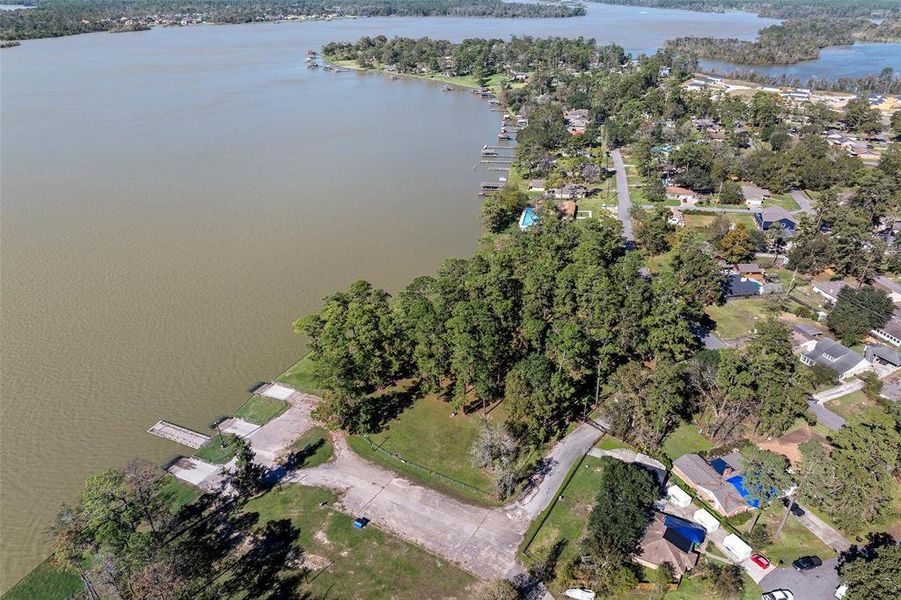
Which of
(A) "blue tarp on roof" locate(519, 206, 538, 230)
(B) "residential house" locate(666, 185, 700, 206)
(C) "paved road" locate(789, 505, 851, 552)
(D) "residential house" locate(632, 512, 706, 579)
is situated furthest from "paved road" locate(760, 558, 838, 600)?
(B) "residential house" locate(666, 185, 700, 206)

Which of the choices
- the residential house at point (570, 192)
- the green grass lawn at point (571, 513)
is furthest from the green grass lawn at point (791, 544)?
the residential house at point (570, 192)

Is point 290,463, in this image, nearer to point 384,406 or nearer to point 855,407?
point 384,406

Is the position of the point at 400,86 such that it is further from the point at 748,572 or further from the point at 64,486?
the point at 748,572

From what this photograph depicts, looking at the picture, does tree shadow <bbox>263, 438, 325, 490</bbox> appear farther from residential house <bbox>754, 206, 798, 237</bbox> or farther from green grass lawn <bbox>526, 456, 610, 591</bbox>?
residential house <bbox>754, 206, 798, 237</bbox>

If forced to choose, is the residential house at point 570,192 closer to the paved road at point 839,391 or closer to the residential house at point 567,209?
the residential house at point 567,209

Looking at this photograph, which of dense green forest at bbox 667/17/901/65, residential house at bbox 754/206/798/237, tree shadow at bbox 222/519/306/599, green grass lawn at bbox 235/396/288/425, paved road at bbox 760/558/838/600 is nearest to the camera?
paved road at bbox 760/558/838/600

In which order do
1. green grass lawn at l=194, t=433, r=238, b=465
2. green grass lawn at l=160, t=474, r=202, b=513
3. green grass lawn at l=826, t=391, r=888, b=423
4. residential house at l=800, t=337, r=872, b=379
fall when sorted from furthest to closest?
residential house at l=800, t=337, r=872, b=379, green grass lawn at l=826, t=391, r=888, b=423, green grass lawn at l=194, t=433, r=238, b=465, green grass lawn at l=160, t=474, r=202, b=513
